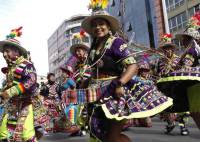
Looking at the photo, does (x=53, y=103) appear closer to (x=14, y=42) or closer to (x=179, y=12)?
(x=14, y=42)

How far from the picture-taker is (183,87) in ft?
18.8

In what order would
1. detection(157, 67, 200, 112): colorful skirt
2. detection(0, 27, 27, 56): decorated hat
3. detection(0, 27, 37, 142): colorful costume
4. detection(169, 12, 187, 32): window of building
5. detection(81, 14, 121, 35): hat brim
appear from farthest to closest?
detection(169, 12, 187, 32): window of building → detection(157, 67, 200, 112): colorful skirt → detection(0, 27, 27, 56): decorated hat → detection(0, 27, 37, 142): colorful costume → detection(81, 14, 121, 35): hat brim

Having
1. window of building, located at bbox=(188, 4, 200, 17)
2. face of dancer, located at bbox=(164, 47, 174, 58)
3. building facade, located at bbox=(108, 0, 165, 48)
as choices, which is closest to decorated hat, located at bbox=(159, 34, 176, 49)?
face of dancer, located at bbox=(164, 47, 174, 58)

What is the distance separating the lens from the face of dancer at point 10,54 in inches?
202

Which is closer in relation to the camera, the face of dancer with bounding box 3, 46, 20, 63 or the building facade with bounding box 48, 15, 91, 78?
the face of dancer with bounding box 3, 46, 20, 63

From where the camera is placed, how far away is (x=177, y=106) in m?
5.83

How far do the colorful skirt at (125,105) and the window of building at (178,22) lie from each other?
1281 inches

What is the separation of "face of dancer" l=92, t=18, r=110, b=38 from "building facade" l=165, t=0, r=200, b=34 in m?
30.3

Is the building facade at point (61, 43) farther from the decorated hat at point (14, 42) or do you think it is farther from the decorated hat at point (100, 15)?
the decorated hat at point (100, 15)

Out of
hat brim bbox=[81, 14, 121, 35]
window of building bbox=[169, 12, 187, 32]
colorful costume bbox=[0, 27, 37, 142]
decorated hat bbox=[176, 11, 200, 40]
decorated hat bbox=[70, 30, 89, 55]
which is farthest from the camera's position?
window of building bbox=[169, 12, 187, 32]

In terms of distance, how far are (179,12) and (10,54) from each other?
33.2 m

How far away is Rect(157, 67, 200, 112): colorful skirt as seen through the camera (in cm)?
525

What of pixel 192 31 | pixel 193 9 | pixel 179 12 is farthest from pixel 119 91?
pixel 179 12

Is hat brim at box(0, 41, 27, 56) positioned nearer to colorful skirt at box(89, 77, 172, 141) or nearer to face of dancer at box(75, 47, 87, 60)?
colorful skirt at box(89, 77, 172, 141)
